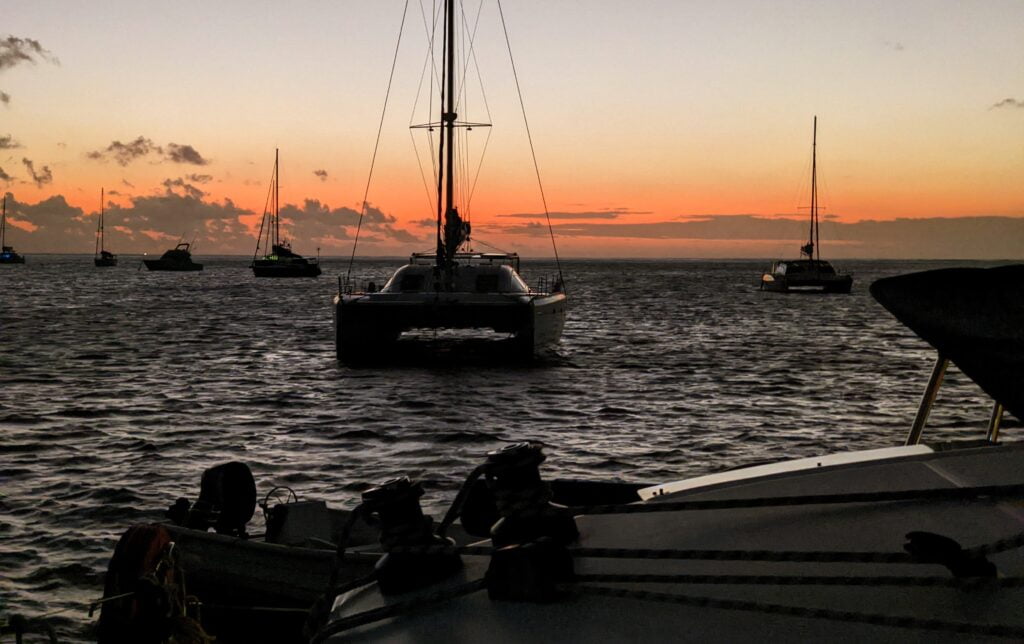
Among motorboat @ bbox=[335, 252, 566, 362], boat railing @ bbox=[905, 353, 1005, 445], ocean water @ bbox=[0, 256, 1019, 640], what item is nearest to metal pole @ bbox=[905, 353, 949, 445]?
boat railing @ bbox=[905, 353, 1005, 445]

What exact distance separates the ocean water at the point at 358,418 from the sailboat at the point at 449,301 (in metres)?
1.13

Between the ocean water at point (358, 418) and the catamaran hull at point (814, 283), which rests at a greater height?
the catamaran hull at point (814, 283)

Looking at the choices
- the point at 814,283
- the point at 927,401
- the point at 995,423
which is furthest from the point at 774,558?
the point at 814,283

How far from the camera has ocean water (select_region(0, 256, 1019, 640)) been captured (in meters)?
11.4

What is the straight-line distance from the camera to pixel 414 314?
24.5 m

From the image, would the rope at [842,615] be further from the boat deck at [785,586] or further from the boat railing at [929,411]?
the boat railing at [929,411]

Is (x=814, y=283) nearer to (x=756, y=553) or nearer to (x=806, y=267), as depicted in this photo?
(x=806, y=267)

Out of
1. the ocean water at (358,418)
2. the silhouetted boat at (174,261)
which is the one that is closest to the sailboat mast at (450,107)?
the ocean water at (358,418)

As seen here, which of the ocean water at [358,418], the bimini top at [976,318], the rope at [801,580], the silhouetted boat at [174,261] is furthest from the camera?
the silhouetted boat at [174,261]

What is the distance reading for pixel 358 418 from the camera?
59.3ft

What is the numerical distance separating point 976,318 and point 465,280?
2451 cm

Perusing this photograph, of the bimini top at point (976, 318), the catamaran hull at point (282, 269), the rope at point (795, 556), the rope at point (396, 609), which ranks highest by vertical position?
the catamaran hull at point (282, 269)

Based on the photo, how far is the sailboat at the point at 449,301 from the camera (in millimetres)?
24500

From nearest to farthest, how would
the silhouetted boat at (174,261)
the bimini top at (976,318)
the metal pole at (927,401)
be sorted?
the bimini top at (976,318) < the metal pole at (927,401) < the silhouetted boat at (174,261)
